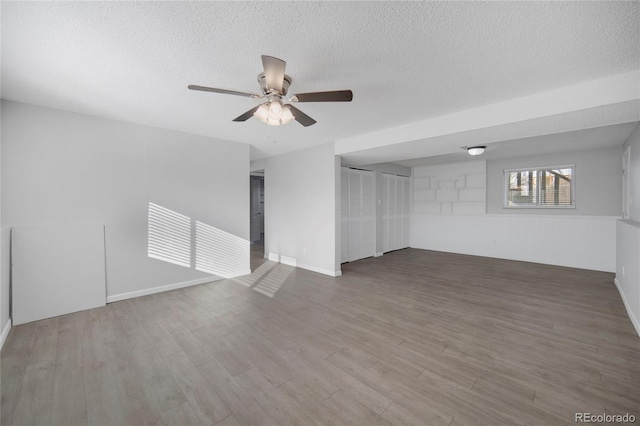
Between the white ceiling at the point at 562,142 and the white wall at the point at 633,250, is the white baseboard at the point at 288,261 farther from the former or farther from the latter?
the white wall at the point at 633,250

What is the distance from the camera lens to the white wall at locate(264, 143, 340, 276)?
4883 millimetres

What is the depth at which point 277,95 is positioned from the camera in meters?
2.14

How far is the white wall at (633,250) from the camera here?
283 centimetres

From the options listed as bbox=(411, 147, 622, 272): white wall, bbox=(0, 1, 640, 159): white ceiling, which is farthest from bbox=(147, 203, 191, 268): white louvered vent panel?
bbox=(411, 147, 622, 272): white wall

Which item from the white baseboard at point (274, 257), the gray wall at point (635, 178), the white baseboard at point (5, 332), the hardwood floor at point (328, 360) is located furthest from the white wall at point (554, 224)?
the white baseboard at point (5, 332)

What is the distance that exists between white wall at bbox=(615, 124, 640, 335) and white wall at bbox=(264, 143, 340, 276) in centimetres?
372

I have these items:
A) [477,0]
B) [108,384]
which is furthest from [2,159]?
[477,0]

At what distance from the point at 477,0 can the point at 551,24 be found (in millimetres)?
608

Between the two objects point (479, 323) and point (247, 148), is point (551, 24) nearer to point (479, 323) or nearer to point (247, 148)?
point (479, 323)

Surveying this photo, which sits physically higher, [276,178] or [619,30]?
[619,30]

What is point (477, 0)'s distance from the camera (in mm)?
1485

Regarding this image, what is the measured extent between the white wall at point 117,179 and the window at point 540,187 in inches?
247

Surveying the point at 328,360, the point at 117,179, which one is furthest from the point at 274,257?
the point at 328,360

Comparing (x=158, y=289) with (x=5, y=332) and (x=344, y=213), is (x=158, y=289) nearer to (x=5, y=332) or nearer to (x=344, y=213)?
(x=5, y=332)
